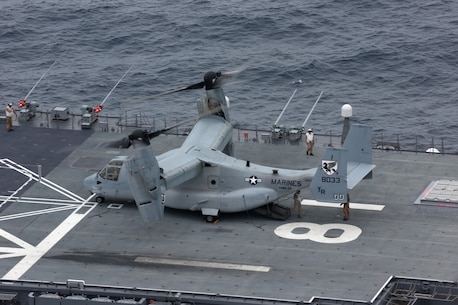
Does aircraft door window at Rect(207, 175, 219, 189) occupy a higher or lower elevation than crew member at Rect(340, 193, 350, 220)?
higher

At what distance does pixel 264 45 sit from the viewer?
142250 millimetres

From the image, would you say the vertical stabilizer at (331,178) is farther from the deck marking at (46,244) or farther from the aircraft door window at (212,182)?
the deck marking at (46,244)

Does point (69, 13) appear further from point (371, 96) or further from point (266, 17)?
point (371, 96)

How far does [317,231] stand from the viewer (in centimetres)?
8169

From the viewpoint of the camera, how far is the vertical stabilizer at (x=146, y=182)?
78062 mm

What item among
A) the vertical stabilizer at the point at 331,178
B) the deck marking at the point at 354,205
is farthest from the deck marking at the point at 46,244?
the vertical stabilizer at the point at 331,178

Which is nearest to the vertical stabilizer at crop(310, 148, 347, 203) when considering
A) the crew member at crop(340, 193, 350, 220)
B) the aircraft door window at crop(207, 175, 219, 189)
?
the crew member at crop(340, 193, 350, 220)

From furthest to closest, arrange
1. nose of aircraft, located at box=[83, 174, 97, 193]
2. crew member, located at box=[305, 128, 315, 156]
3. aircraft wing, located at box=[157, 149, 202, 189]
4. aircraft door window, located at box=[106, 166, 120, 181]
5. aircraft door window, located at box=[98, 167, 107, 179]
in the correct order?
1. crew member, located at box=[305, 128, 315, 156]
2. nose of aircraft, located at box=[83, 174, 97, 193]
3. aircraft door window, located at box=[98, 167, 107, 179]
4. aircraft door window, located at box=[106, 166, 120, 181]
5. aircraft wing, located at box=[157, 149, 202, 189]

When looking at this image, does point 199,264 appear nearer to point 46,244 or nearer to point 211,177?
point 211,177

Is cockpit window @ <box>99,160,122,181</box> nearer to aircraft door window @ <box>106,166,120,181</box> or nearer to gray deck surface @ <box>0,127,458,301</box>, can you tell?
aircraft door window @ <box>106,166,120,181</box>

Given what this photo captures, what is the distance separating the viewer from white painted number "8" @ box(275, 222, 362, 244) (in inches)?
3172

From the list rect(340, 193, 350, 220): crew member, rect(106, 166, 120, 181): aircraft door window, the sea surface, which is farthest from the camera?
the sea surface

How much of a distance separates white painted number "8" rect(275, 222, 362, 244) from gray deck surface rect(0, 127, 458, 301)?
18cm

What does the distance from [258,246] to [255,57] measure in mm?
59183
